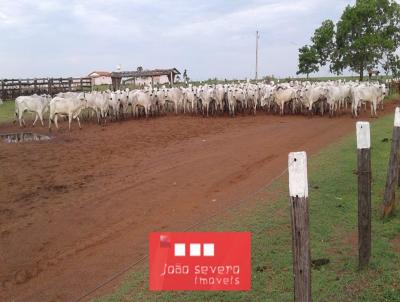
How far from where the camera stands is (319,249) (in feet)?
22.8

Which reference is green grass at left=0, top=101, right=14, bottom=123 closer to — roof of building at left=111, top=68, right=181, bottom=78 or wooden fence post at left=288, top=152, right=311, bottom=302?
roof of building at left=111, top=68, right=181, bottom=78

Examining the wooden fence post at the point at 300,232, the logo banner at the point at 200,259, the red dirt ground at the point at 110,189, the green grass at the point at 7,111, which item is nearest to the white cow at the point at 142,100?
the red dirt ground at the point at 110,189

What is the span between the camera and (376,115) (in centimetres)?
2522

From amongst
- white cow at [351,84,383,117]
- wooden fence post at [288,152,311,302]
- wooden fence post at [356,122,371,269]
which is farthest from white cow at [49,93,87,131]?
wooden fence post at [288,152,311,302]

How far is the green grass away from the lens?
28575mm

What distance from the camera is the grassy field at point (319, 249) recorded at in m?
5.78

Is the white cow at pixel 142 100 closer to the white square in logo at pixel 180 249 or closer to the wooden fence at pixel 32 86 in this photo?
the wooden fence at pixel 32 86

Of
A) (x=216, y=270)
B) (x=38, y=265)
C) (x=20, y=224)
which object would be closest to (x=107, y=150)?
(x=20, y=224)

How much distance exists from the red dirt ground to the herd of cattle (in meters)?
4.23

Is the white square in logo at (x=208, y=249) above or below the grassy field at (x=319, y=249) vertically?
above

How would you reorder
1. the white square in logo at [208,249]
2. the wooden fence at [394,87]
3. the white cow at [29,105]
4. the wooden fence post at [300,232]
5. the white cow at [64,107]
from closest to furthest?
the white square in logo at [208,249] < the wooden fence post at [300,232] < the white cow at [64,107] < the white cow at [29,105] < the wooden fence at [394,87]

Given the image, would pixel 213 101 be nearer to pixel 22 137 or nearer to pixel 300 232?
pixel 22 137

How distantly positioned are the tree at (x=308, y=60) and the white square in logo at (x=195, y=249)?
152 feet

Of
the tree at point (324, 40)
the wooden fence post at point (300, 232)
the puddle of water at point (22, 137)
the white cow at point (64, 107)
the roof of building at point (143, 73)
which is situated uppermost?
the tree at point (324, 40)
